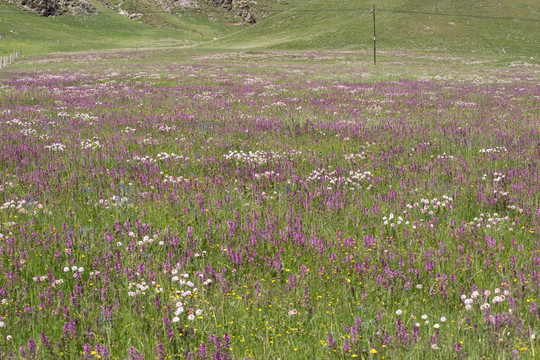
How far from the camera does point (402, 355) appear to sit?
263 centimetres

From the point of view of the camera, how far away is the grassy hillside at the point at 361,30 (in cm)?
8862

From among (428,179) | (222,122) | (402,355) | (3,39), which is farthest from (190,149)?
(3,39)

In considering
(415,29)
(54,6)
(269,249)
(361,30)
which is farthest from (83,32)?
(269,249)

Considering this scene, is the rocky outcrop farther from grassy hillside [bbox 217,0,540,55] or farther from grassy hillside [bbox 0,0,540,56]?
grassy hillside [bbox 217,0,540,55]

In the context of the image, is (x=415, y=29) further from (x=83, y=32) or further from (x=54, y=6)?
(x=54, y=6)

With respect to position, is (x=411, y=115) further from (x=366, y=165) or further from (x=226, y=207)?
(x=226, y=207)

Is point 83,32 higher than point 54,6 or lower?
lower

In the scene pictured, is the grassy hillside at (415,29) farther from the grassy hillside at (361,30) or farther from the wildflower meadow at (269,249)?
the wildflower meadow at (269,249)

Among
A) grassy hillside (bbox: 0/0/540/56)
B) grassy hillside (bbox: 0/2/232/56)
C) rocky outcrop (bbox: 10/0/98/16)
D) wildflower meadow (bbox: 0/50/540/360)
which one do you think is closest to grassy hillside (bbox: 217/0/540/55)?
grassy hillside (bbox: 0/0/540/56)

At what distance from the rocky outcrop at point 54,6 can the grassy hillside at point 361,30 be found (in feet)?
24.6

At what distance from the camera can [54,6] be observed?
500ft

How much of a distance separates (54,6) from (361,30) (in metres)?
121

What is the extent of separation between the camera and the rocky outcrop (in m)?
149

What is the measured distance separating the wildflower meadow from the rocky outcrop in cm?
17210
